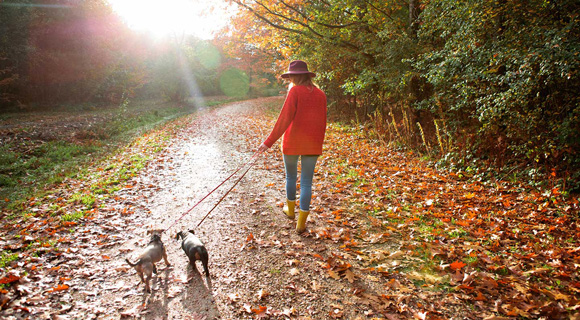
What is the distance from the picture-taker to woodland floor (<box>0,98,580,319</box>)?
2.93m

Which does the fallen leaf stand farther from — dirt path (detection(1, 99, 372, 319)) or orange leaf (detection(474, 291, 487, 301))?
orange leaf (detection(474, 291, 487, 301))

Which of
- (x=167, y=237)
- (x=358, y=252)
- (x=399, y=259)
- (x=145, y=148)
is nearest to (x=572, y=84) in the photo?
(x=399, y=259)

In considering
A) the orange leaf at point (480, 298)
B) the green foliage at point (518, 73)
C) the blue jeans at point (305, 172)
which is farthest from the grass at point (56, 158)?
the green foliage at point (518, 73)

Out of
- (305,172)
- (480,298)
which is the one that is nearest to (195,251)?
(305,172)

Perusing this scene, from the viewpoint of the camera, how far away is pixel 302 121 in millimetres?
3943

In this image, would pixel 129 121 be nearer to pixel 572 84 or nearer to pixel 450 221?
pixel 450 221

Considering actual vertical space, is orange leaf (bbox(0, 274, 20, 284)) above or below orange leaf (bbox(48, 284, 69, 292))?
above

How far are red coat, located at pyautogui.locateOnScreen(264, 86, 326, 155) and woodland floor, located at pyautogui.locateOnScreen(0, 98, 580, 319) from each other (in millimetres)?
1325

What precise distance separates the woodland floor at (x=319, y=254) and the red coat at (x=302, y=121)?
133cm

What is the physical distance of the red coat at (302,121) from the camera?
153 inches

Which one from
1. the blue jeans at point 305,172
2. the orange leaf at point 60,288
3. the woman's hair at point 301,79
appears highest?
the woman's hair at point 301,79

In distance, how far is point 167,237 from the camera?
174 inches

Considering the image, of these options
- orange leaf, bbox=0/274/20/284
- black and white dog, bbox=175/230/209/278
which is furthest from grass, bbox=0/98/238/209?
black and white dog, bbox=175/230/209/278

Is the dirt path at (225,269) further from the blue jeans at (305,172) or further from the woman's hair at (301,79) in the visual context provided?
the woman's hair at (301,79)
